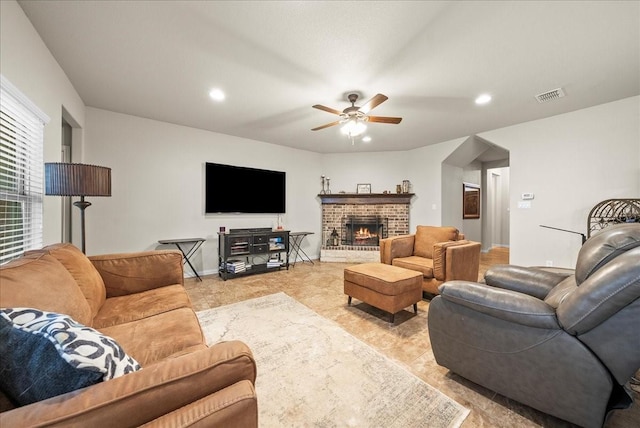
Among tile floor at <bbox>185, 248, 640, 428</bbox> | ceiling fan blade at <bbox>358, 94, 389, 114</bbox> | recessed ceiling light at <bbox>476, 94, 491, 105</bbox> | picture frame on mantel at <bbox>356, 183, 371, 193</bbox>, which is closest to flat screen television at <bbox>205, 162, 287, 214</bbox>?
tile floor at <bbox>185, 248, 640, 428</bbox>

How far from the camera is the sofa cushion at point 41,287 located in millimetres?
877

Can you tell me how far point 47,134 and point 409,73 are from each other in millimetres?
3270

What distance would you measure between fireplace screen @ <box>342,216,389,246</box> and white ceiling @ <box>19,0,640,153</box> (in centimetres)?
257

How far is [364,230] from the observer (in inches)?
219

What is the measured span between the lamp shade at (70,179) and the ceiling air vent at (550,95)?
460 centimetres

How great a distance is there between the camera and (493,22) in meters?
1.79

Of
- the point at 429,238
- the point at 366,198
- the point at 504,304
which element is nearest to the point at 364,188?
the point at 366,198

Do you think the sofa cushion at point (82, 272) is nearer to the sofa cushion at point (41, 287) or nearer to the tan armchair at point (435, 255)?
the sofa cushion at point (41, 287)

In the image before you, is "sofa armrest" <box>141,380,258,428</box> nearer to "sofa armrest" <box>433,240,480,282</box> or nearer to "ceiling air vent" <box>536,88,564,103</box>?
"sofa armrest" <box>433,240,480,282</box>

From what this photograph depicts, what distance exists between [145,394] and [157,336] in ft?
2.44

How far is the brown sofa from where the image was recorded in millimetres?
579

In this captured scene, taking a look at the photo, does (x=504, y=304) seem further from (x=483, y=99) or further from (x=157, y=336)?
(x=483, y=99)

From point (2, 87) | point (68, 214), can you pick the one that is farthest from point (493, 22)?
point (68, 214)

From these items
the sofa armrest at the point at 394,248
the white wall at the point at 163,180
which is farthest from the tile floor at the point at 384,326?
the white wall at the point at 163,180
